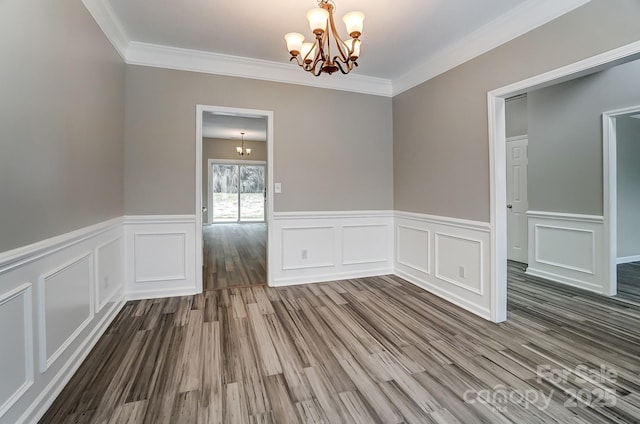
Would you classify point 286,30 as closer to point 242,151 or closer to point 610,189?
point 610,189

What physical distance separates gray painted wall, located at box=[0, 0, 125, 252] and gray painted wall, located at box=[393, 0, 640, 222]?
131 inches

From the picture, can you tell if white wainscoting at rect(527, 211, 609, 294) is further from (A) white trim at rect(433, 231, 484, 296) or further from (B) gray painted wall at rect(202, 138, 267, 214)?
(B) gray painted wall at rect(202, 138, 267, 214)

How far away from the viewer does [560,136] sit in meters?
3.92

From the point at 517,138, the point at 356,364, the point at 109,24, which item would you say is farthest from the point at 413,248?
the point at 109,24

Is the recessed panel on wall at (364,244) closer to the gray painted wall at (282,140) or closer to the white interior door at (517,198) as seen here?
the gray painted wall at (282,140)

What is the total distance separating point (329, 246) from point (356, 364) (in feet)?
6.65

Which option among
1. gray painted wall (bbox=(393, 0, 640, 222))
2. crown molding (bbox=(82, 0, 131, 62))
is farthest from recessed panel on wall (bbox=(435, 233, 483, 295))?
crown molding (bbox=(82, 0, 131, 62))

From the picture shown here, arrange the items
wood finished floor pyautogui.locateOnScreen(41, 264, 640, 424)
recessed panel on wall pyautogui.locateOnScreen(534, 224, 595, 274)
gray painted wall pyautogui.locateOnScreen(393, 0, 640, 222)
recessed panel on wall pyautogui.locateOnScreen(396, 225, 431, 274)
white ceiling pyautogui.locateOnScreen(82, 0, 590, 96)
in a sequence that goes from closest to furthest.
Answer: wood finished floor pyautogui.locateOnScreen(41, 264, 640, 424)
gray painted wall pyautogui.locateOnScreen(393, 0, 640, 222)
white ceiling pyautogui.locateOnScreen(82, 0, 590, 96)
recessed panel on wall pyautogui.locateOnScreen(534, 224, 595, 274)
recessed panel on wall pyautogui.locateOnScreen(396, 225, 431, 274)

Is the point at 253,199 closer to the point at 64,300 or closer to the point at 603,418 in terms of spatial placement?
the point at 64,300

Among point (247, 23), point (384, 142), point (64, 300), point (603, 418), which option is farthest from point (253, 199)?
point (603, 418)

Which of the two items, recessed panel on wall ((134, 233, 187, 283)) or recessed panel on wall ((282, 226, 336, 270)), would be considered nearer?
recessed panel on wall ((134, 233, 187, 283))

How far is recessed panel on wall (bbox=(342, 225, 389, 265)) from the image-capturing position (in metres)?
4.07

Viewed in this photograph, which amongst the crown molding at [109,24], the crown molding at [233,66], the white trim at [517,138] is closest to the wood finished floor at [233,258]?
the crown molding at [233,66]

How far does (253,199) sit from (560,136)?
8897 mm
